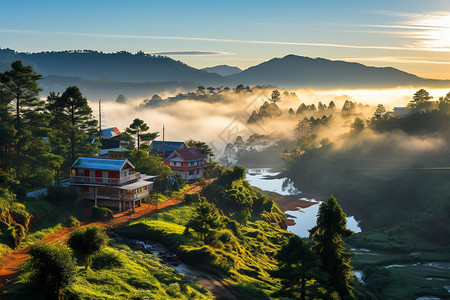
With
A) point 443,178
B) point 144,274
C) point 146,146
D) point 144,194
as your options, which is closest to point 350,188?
point 443,178

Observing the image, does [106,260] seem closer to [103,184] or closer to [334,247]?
[334,247]

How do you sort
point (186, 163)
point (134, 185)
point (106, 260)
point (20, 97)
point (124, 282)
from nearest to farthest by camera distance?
point (124, 282), point (106, 260), point (20, 97), point (134, 185), point (186, 163)

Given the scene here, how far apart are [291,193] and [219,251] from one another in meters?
91.8

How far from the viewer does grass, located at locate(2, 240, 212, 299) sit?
2717 cm

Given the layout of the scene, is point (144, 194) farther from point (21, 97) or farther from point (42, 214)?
point (21, 97)

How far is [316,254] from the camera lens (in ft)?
127

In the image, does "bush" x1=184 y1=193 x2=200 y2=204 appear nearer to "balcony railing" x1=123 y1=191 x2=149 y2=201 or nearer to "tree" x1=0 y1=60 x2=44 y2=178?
"balcony railing" x1=123 y1=191 x2=149 y2=201

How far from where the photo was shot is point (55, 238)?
45062 millimetres

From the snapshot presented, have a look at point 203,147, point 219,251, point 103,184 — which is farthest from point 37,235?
point 203,147

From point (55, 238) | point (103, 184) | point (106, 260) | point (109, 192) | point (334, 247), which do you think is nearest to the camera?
point (106, 260)

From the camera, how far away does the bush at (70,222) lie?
5096 cm

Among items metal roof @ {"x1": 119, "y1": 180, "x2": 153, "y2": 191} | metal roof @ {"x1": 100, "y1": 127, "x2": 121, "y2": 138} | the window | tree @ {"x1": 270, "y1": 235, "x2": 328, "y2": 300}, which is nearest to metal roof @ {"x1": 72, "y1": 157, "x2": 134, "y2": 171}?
metal roof @ {"x1": 119, "y1": 180, "x2": 153, "y2": 191}

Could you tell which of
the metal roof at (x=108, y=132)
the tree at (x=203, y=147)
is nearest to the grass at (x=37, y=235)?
the tree at (x=203, y=147)

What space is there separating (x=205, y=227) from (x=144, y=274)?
1755 cm
